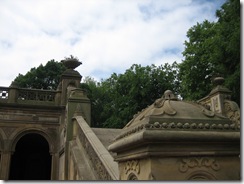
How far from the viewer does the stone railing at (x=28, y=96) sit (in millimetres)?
12491

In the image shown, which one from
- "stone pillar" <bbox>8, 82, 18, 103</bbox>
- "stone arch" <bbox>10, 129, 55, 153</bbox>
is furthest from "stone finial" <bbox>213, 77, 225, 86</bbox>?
"stone pillar" <bbox>8, 82, 18, 103</bbox>

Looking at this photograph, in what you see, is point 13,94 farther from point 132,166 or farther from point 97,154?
point 132,166

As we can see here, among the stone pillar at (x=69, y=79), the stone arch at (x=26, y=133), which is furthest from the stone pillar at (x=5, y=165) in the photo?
the stone pillar at (x=69, y=79)

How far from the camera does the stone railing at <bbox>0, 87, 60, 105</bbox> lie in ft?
41.0

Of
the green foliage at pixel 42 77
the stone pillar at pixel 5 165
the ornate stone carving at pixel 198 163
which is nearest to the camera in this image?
the ornate stone carving at pixel 198 163

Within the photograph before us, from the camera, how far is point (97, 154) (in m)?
6.46

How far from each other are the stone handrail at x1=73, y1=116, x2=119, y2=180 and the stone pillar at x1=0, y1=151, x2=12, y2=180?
4.34 meters

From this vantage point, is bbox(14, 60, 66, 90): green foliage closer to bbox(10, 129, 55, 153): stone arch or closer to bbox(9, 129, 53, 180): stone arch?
bbox(9, 129, 53, 180): stone arch

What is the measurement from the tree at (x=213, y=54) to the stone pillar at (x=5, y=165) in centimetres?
1049

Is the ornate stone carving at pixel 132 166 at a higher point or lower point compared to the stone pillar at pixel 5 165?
higher

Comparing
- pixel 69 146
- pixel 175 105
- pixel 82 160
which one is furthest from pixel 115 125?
pixel 175 105

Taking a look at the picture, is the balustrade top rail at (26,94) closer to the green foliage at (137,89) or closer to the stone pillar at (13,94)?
the stone pillar at (13,94)

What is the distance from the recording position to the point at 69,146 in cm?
933

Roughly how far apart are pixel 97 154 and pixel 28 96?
7.49 metres
